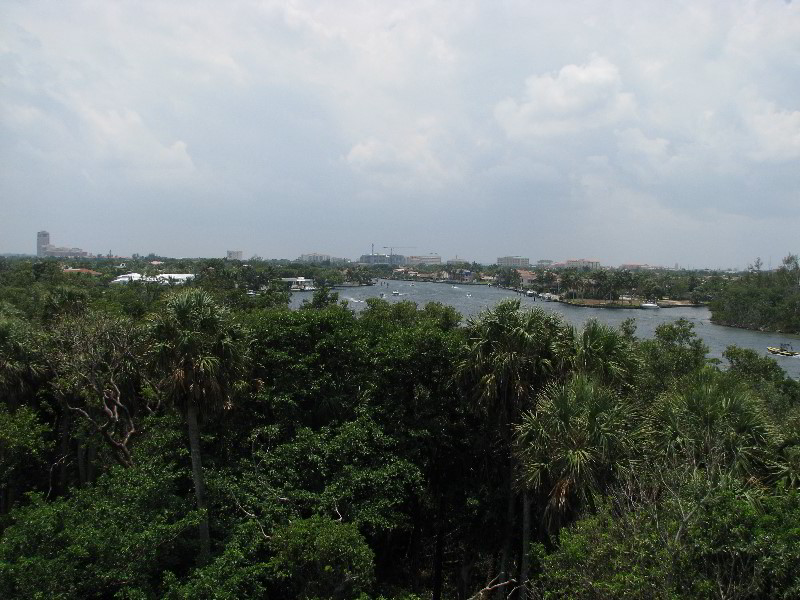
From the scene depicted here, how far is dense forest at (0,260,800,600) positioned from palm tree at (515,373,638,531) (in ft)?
0.15

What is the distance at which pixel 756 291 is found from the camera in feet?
275

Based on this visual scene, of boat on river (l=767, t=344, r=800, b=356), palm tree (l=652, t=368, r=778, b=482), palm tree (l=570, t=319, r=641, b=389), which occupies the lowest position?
boat on river (l=767, t=344, r=800, b=356)

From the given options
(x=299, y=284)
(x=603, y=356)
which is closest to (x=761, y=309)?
(x=603, y=356)

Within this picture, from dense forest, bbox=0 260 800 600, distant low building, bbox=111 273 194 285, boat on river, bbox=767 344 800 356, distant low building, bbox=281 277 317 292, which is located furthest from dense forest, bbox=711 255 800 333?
distant low building, bbox=281 277 317 292

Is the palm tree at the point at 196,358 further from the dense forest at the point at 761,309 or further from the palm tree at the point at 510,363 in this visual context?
→ the dense forest at the point at 761,309

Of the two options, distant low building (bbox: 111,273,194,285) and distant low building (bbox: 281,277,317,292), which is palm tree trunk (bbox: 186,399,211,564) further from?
distant low building (bbox: 281,277,317,292)

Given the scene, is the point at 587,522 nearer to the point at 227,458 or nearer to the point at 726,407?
the point at 726,407

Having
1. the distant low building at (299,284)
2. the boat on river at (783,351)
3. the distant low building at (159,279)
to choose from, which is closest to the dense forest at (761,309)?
the boat on river at (783,351)

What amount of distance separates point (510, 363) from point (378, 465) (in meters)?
3.92

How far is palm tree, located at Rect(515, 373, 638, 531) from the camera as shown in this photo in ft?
30.4

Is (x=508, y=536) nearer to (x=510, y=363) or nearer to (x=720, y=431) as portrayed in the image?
(x=510, y=363)

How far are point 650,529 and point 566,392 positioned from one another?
9.59 feet

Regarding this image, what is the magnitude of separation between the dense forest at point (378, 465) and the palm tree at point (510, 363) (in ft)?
0.17

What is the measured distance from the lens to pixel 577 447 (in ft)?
31.0
